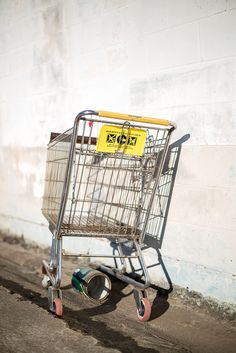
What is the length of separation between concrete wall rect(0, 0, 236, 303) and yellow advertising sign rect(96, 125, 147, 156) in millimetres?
660

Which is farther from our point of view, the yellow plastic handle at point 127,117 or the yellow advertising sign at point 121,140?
the yellow advertising sign at point 121,140

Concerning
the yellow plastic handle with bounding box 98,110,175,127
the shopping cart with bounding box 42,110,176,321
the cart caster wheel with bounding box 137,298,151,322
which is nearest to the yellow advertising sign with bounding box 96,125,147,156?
the shopping cart with bounding box 42,110,176,321

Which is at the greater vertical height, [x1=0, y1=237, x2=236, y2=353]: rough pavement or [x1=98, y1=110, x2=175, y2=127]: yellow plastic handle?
[x1=98, y1=110, x2=175, y2=127]: yellow plastic handle

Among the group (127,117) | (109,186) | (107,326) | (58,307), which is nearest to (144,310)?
(107,326)

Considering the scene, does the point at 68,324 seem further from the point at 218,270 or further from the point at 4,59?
the point at 4,59

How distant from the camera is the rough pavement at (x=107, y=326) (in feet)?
7.67

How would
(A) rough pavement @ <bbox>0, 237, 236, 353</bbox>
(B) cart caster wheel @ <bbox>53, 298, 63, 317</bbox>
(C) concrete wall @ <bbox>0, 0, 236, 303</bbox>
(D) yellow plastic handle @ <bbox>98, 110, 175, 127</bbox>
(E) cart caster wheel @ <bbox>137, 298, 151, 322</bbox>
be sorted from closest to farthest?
1. (A) rough pavement @ <bbox>0, 237, 236, 353</bbox>
2. (D) yellow plastic handle @ <bbox>98, 110, 175, 127</bbox>
3. (B) cart caster wheel @ <bbox>53, 298, 63, 317</bbox>
4. (E) cart caster wheel @ <bbox>137, 298, 151, 322</bbox>
5. (C) concrete wall @ <bbox>0, 0, 236, 303</bbox>

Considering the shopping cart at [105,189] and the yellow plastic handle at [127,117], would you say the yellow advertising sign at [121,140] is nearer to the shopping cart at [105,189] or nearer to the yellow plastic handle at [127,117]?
the shopping cart at [105,189]

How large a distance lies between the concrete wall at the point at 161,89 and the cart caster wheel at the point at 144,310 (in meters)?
0.57

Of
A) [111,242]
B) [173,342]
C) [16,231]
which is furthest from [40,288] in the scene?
[16,231]

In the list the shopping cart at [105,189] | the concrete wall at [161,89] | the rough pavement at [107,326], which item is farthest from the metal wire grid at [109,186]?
the rough pavement at [107,326]

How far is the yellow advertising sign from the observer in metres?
2.69

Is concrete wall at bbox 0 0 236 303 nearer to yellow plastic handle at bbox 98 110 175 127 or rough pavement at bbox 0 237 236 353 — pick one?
rough pavement at bbox 0 237 236 353

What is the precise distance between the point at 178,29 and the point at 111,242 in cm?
223
